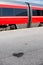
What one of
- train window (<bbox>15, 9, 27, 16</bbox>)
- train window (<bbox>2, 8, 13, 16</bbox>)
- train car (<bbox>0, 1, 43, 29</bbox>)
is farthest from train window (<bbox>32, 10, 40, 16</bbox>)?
train window (<bbox>2, 8, 13, 16</bbox>)

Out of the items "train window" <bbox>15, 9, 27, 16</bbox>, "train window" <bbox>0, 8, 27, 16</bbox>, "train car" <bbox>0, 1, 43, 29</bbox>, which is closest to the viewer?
"train window" <bbox>0, 8, 27, 16</bbox>

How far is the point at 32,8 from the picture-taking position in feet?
71.2

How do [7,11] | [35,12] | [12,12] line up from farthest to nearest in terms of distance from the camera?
1. [35,12]
2. [12,12]
3. [7,11]

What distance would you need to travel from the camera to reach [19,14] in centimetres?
2072

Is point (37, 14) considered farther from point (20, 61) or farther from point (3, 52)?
point (20, 61)

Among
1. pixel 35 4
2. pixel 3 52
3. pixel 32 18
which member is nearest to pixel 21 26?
pixel 32 18

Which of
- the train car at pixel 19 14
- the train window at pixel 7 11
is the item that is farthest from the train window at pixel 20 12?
the train window at pixel 7 11

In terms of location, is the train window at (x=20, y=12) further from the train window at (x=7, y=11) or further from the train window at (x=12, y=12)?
the train window at (x=7, y=11)

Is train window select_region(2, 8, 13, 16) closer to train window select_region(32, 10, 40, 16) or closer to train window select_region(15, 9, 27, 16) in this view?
train window select_region(15, 9, 27, 16)

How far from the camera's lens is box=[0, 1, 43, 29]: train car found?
19031 millimetres

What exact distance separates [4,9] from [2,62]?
12.0 meters

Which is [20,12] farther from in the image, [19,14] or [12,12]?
[12,12]

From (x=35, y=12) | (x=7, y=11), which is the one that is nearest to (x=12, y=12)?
(x=7, y=11)

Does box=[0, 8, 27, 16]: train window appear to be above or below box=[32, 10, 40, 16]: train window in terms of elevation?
above
